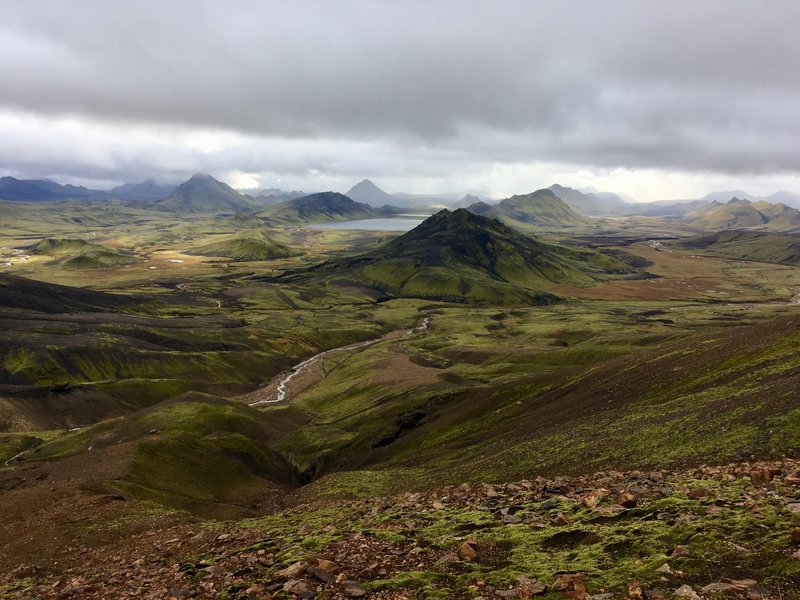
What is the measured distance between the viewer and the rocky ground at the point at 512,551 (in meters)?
17.1

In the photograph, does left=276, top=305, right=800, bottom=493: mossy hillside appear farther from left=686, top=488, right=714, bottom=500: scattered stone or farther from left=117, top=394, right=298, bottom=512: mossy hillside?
left=686, top=488, right=714, bottom=500: scattered stone

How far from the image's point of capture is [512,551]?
73.2 feet

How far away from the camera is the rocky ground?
17.1 meters

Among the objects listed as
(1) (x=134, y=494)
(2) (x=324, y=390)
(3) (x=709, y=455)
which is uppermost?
(3) (x=709, y=455)

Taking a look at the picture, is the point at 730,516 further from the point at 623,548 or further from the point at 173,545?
the point at 173,545

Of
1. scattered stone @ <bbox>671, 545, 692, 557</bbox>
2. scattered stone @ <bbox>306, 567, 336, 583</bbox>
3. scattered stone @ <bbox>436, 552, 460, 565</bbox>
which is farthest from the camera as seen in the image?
scattered stone @ <bbox>436, 552, 460, 565</bbox>

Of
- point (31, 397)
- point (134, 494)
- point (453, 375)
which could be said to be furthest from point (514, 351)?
point (31, 397)

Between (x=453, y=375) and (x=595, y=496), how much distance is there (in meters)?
121

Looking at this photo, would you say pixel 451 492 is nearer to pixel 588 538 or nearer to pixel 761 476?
pixel 588 538

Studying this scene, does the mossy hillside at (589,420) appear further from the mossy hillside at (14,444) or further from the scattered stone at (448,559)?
the mossy hillside at (14,444)

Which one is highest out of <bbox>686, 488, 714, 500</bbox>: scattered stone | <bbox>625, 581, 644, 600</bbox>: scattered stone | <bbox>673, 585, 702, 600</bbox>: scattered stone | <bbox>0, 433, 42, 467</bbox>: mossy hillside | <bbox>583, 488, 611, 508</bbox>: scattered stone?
<bbox>673, 585, 702, 600</bbox>: scattered stone

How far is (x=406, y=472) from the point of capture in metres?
61.4


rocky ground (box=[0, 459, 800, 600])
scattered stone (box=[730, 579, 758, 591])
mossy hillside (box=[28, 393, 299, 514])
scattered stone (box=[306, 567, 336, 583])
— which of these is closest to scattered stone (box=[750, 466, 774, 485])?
rocky ground (box=[0, 459, 800, 600])

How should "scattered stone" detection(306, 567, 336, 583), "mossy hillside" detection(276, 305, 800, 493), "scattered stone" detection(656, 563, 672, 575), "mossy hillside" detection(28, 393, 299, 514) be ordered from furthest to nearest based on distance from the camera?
"mossy hillside" detection(28, 393, 299, 514) → "mossy hillside" detection(276, 305, 800, 493) → "scattered stone" detection(306, 567, 336, 583) → "scattered stone" detection(656, 563, 672, 575)
